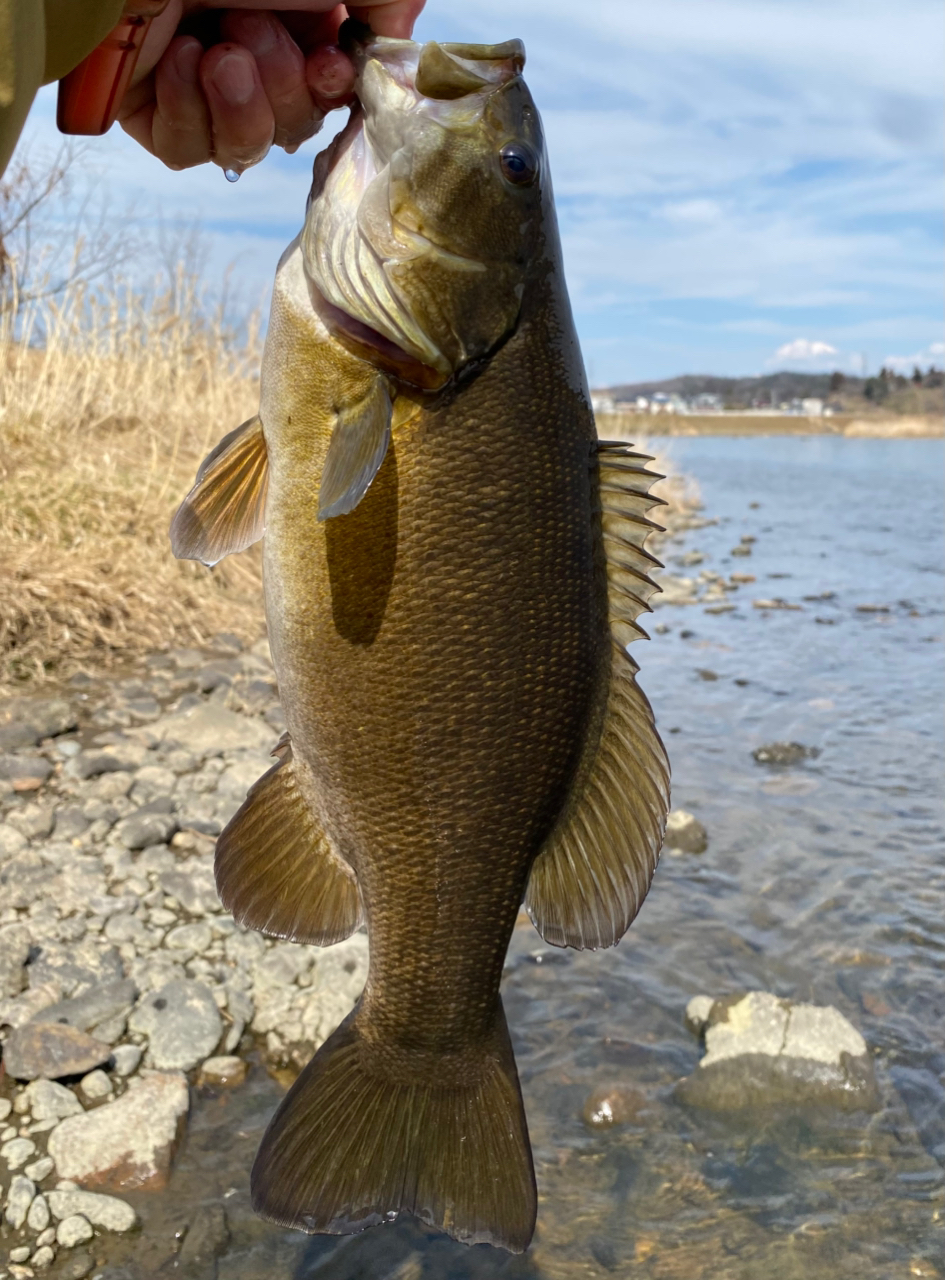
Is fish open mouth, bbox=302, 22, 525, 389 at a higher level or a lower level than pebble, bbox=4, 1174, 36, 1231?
higher

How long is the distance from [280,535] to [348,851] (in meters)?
0.62

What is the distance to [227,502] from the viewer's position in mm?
2098

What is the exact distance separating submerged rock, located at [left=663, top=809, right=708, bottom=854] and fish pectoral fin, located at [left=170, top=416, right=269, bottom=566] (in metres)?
4.69

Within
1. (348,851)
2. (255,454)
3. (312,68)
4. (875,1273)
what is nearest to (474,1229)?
(348,851)

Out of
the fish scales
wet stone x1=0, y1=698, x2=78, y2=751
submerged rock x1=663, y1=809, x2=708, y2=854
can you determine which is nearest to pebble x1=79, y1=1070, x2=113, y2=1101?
the fish scales

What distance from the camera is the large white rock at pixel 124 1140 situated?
346 cm

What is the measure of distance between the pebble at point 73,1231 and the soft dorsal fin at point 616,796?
203 cm

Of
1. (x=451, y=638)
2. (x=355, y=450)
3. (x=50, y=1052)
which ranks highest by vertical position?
(x=355, y=450)

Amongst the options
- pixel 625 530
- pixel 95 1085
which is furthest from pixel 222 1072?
pixel 625 530

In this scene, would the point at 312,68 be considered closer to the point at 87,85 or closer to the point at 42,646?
the point at 87,85

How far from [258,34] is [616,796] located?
1656mm

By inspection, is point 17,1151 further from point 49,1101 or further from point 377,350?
point 377,350

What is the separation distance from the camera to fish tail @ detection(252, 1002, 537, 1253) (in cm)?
208

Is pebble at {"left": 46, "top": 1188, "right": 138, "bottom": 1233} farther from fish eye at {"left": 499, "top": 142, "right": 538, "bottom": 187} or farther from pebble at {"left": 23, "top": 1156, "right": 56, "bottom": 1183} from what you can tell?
fish eye at {"left": 499, "top": 142, "right": 538, "bottom": 187}
